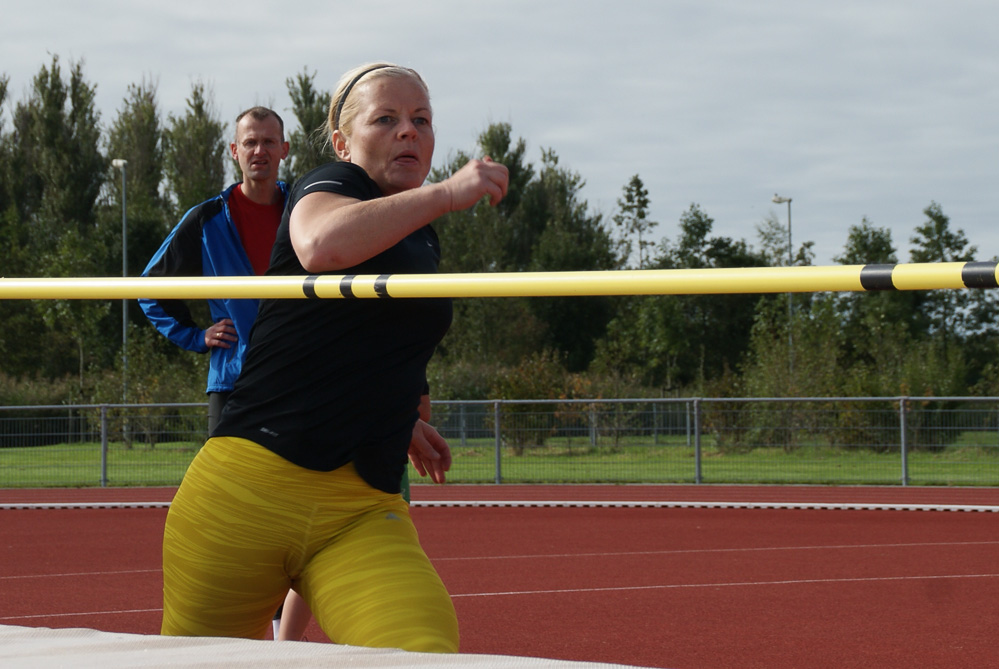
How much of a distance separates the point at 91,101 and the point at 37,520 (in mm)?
40829

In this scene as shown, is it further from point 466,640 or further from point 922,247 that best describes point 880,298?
point 466,640

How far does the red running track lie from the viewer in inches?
227

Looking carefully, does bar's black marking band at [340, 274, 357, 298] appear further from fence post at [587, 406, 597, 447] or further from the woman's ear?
fence post at [587, 406, 597, 447]

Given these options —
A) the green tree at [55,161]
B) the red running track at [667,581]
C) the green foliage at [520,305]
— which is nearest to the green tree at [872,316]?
the green foliage at [520,305]

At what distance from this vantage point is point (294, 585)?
2582mm

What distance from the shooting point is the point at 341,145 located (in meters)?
2.84

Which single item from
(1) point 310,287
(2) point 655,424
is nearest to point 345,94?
(1) point 310,287

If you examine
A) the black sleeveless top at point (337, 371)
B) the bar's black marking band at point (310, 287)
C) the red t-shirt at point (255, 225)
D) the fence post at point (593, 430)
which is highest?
the red t-shirt at point (255, 225)

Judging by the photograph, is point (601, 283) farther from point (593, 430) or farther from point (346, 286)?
point (593, 430)

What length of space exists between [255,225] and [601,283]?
246 centimetres

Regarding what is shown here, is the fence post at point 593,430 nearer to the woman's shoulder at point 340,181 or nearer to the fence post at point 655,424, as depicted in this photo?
the fence post at point 655,424

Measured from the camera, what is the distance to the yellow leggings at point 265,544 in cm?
244

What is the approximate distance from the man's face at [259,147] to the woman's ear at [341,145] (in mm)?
1575

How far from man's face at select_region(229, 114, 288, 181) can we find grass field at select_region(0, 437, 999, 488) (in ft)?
39.2
